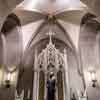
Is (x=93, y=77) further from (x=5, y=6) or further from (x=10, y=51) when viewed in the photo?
(x=5, y=6)

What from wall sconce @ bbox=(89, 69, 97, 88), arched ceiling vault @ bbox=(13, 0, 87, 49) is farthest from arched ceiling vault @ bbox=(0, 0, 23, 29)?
wall sconce @ bbox=(89, 69, 97, 88)

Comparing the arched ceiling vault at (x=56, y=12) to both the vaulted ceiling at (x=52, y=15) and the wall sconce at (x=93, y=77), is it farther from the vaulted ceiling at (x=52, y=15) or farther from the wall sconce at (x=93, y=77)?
the wall sconce at (x=93, y=77)

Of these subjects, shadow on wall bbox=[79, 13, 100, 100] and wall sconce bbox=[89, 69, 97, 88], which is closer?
wall sconce bbox=[89, 69, 97, 88]

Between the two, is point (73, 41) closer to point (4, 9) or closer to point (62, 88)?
point (62, 88)

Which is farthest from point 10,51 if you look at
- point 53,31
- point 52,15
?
point 52,15

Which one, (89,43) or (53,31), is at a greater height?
(53,31)

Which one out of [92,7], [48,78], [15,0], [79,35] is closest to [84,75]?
[48,78]

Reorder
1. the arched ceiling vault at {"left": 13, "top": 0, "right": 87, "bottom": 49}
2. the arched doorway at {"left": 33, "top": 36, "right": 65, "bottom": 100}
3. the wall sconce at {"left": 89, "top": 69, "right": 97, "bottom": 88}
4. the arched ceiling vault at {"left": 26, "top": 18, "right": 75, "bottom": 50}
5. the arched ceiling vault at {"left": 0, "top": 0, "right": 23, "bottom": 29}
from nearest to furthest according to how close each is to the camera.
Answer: the arched ceiling vault at {"left": 0, "top": 0, "right": 23, "bottom": 29} < the wall sconce at {"left": 89, "top": 69, "right": 97, "bottom": 88} < the arched doorway at {"left": 33, "top": 36, "right": 65, "bottom": 100} < the arched ceiling vault at {"left": 13, "top": 0, "right": 87, "bottom": 49} < the arched ceiling vault at {"left": 26, "top": 18, "right": 75, "bottom": 50}

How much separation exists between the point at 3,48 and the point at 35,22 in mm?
1929

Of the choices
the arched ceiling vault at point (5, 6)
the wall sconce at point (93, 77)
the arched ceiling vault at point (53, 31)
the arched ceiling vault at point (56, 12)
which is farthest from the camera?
the arched ceiling vault at point (53, 31)

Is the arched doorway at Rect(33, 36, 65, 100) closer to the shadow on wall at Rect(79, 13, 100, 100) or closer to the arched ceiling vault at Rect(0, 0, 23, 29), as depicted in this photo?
the shadow on wall at Rect(79, 13, 100, 100)

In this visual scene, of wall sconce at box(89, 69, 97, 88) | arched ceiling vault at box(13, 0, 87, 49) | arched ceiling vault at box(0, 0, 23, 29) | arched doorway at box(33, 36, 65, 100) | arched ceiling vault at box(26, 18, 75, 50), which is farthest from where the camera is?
arched ceiling vault at box(26, 18, 75, 50)

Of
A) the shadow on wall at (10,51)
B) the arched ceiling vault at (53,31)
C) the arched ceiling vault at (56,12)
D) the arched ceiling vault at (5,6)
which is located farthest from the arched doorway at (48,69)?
the arched ceiling vault at (5,6)

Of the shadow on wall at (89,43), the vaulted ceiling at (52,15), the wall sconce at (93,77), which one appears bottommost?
the wall sconce at (93,77)
